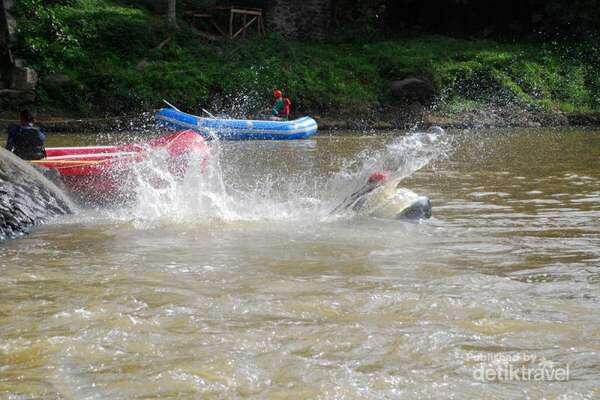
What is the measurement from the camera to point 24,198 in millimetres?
8344

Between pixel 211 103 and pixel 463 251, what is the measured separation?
17300 millimetres

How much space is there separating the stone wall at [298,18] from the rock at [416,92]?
17.0ft

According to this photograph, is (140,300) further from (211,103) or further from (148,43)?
(148,43)

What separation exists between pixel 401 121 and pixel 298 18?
7.13 metres

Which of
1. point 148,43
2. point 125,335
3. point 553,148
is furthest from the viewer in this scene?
point 148,43

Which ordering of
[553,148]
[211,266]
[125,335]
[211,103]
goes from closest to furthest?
[125,335] < [211,266] < [553,148] < [211,103]

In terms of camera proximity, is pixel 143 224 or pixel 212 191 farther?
pixel 212 191

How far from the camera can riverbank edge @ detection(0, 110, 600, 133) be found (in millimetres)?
20844

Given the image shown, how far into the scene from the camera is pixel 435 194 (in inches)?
413

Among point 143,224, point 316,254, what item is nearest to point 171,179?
point 143,224

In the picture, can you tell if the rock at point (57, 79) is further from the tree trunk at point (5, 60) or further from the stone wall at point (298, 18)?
the stone wall at point (298, 18)

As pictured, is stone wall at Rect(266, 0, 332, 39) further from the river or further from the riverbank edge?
the river

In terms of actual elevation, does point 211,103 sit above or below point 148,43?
below

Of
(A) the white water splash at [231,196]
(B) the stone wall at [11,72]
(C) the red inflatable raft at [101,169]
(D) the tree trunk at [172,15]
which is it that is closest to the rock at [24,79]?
(B) the stone wall at [11,72]
